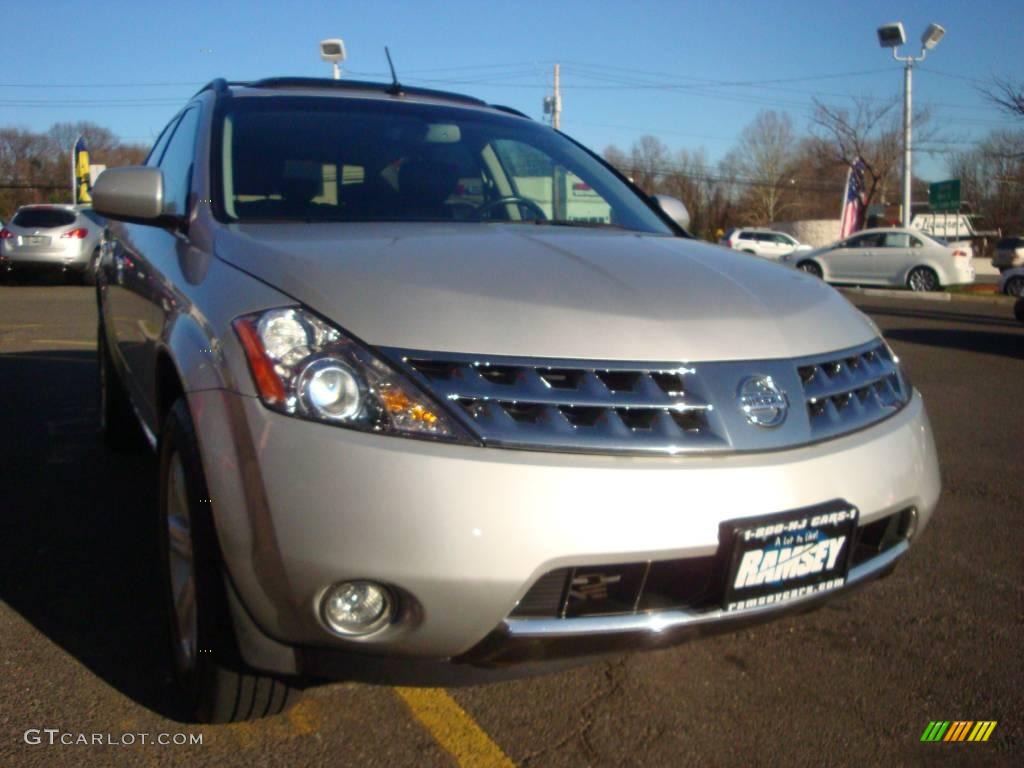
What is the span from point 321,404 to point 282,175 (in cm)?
137

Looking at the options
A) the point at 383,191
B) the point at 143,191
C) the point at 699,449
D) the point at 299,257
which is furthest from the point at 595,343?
the point at 143,191

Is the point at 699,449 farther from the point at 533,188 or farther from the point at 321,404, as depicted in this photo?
the point at 533,188

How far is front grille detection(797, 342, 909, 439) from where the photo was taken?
2377 millimetres

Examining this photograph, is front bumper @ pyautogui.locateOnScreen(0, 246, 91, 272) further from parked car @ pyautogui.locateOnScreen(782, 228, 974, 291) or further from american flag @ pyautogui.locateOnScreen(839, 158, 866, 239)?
american flag @ pyautogui.locateOnScreen(839, 158, 866, 239)

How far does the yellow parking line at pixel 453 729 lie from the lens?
7.91 ft

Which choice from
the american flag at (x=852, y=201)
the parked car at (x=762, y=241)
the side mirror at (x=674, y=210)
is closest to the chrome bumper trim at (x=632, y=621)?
the side mirror at (x=674, y=210)

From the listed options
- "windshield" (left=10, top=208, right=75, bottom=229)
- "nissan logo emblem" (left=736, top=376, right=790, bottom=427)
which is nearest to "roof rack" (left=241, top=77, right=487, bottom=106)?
"nissan logo emblem" (left=736, top=376, right=790, bottom=427)

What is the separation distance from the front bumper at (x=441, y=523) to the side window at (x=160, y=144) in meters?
2.65

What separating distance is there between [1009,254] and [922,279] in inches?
663

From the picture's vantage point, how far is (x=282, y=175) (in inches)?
126

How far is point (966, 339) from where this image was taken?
39.3 feet

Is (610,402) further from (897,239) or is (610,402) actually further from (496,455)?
(897,239)

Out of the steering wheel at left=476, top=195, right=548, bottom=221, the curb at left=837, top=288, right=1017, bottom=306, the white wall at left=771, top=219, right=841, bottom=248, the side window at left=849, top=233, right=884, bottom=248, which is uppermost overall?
the white wall at left=771, top=219, right=841, bottom=248

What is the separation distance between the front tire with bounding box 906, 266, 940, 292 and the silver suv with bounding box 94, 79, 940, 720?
2180 cm
